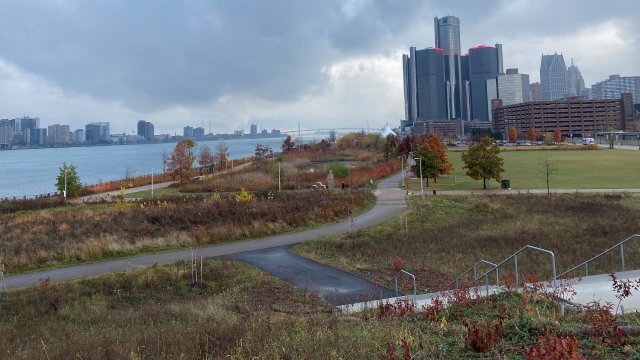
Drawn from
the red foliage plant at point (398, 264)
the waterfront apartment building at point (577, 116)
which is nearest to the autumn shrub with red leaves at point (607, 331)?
the red foliage plant at point (398, 264)

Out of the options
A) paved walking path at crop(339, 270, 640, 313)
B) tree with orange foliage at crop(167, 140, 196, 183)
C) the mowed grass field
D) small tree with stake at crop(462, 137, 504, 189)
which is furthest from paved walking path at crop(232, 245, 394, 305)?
tree with orange foliage at crop(167, 140, 196, 183)

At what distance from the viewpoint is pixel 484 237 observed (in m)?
21.6

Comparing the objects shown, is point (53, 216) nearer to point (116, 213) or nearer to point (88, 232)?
point (116, 213)

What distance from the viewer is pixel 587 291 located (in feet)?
32.1

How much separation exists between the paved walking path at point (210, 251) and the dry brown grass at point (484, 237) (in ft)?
4.86

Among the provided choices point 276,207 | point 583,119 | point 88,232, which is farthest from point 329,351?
point 583,119

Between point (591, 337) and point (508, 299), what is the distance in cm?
308

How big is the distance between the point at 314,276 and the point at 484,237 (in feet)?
30.2

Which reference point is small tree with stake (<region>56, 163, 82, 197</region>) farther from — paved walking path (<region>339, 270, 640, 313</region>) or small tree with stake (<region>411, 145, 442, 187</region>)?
paved walking path (<region>339, 270, 640, 313</region>)

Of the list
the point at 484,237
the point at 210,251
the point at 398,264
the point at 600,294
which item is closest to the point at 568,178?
the point at 484,237

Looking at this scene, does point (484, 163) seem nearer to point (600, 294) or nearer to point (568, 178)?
point (568, 178)

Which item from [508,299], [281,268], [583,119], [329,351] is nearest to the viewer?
[329,351]

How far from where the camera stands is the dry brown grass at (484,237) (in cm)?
1662

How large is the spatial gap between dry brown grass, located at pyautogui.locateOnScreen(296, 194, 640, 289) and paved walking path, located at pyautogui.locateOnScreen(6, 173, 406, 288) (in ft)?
4.86
